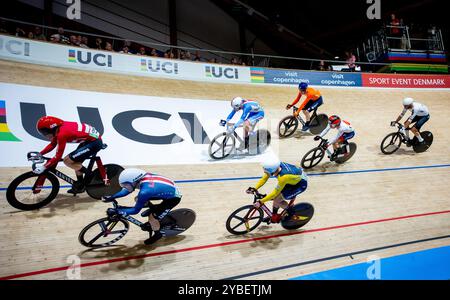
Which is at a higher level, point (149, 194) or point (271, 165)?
point (271, 165)

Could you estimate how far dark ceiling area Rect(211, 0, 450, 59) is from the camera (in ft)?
53.8

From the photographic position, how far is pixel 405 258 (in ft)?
13.6

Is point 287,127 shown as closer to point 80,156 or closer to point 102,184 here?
point 102,184

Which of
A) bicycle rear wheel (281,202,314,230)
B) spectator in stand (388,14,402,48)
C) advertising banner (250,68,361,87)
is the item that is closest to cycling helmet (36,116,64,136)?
bicycle rear wheel (281,202,314,230)

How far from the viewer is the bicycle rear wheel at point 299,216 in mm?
4473

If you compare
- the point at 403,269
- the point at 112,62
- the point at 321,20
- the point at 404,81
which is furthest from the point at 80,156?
the point at 321,20

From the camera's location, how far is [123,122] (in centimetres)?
722

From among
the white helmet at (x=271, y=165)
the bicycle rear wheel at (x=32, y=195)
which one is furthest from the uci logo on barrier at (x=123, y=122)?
the white helmet at (x=271, y=165)

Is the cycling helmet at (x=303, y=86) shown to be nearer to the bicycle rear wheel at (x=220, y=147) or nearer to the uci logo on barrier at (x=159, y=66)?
the bicycle rear wheel at (x=220, y=147)

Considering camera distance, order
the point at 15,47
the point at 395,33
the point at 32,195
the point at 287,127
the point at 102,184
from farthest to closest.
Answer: the point at 395,33 < the point at 15,47 < the point at 287,127 < the point at 102,184 < the point at 32,195

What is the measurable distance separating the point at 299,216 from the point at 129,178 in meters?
2.46

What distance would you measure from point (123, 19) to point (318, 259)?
13.6 m

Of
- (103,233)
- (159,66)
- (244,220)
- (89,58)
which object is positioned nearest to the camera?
(103,233)

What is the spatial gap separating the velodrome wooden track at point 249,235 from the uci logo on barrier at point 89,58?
1.72 feet
